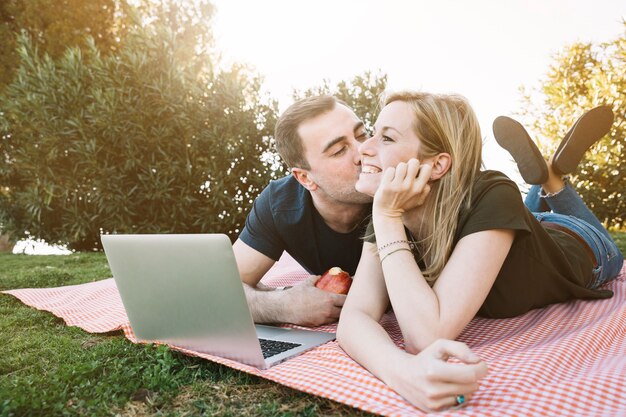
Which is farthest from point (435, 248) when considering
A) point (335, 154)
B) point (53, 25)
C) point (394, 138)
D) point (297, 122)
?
point (53, 25)

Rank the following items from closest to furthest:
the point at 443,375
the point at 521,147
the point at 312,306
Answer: the point at 443,375
the point at 312,306
the point at 521,147

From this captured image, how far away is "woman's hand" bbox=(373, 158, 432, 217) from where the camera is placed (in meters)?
2.02

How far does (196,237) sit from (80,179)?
748cm

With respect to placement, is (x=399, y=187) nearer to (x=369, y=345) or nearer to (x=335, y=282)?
(x=369, y=345)

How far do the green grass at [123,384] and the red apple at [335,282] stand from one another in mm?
781

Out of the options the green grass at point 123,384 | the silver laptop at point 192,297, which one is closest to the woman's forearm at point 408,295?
the green grass at point 123,384

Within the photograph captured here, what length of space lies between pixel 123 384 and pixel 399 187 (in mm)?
1352

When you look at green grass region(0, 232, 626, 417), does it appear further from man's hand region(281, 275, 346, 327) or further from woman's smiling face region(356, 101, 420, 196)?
woman's smiling face region(356, 101, 420, 196)

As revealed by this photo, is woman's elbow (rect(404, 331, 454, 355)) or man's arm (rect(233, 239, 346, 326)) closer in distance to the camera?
woman's elbow (rect(404, 331, 454, 355))

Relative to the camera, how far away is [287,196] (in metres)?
3.18

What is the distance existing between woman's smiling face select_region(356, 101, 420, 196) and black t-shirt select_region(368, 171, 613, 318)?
335 mm

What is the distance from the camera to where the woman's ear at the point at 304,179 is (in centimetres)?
306

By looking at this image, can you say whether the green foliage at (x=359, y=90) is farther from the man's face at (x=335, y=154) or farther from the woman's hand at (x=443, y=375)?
the woman's hand at (x=443, y=375)

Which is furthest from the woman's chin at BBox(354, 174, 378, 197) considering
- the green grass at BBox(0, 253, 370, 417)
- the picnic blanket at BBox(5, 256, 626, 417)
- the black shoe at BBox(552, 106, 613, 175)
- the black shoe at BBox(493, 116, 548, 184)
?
the black shoe at BBox(552, 106, 613, 175)
